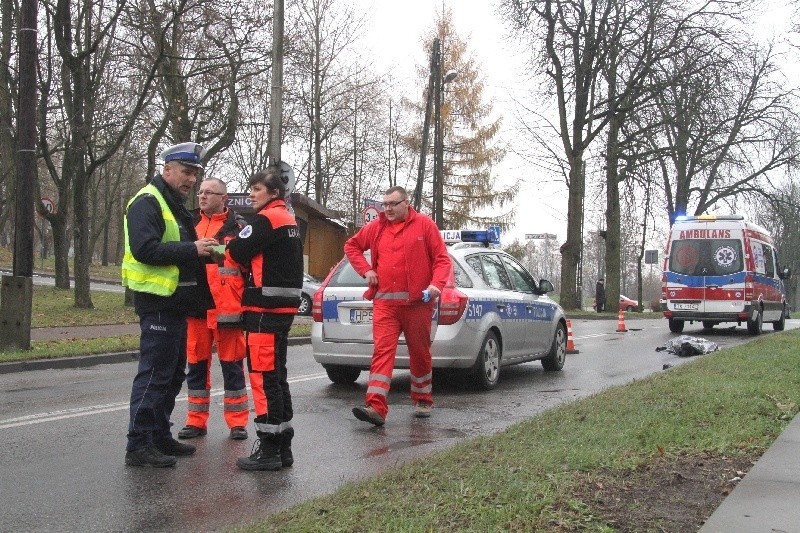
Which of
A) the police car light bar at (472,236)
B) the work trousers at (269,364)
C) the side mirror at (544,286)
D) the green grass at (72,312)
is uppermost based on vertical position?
the police car light bar at (472,236)

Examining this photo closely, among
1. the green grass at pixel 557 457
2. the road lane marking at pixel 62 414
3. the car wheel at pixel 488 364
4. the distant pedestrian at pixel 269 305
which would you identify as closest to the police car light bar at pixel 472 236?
the car wheel at pixel 488 364

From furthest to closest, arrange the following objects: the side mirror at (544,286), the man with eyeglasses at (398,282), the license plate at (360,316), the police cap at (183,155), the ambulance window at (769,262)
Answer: the ambulance window at (769,262) < the side mirror at (544,286) < the license plate at (360,316) < the man with eyeglasses at (398,282) < the police cap at (183,155)

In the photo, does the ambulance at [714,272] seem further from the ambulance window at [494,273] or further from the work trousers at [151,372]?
the work trousers at [151,372]

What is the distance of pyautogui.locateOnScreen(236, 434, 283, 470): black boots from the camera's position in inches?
218

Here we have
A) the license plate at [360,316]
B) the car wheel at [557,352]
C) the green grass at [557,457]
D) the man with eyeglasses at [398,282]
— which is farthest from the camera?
the car wheel at [557,352]

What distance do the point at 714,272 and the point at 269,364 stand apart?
17584mm

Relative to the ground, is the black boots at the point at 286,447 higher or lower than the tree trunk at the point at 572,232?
lower

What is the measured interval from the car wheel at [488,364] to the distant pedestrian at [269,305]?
400cm

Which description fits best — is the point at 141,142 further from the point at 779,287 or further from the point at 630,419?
the point at 630,419

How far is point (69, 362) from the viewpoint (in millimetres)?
12062

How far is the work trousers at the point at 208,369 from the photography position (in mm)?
6398

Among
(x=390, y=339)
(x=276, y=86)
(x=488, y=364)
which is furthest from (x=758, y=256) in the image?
(x=390, y=339)

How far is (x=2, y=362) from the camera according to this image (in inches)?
442

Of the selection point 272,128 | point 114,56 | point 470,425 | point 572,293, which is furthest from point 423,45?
point 470,425
